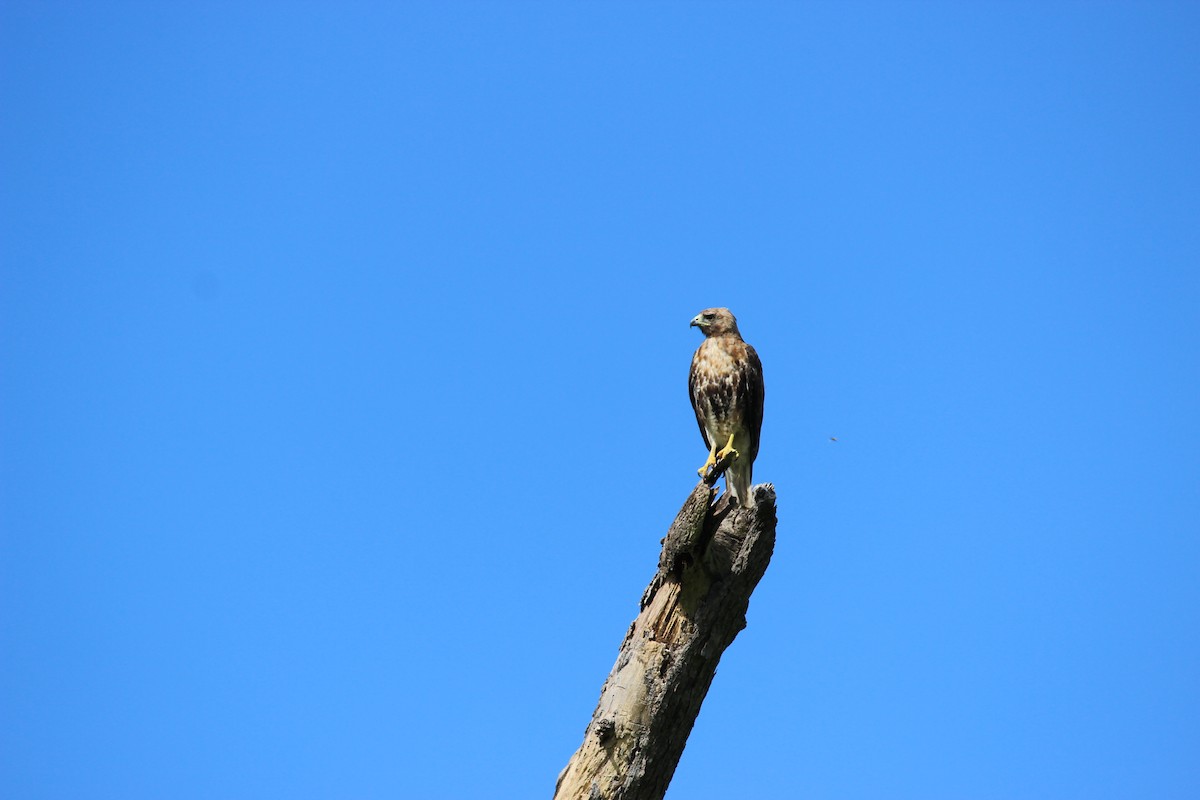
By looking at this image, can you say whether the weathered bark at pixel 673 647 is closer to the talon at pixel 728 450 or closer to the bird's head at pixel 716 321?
the talon at pixel 728 450

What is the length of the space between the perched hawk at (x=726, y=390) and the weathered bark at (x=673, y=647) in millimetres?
3369

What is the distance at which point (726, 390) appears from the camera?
31.7 ft

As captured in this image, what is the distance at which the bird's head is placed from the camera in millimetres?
10008

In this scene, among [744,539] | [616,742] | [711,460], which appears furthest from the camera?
[711,460]

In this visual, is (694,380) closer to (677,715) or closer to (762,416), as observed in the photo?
(762,416)

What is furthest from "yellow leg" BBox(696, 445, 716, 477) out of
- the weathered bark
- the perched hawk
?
the weathered bark

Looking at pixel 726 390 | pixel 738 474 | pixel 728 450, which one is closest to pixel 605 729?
pixel 728 450

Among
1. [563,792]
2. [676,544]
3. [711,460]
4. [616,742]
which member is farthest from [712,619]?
[711,460]

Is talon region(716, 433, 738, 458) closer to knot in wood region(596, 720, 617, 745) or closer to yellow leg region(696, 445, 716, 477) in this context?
yellow leg region(696, 445, 716, 477)

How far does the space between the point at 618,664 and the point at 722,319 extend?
15.9 ft

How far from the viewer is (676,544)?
5992 mm

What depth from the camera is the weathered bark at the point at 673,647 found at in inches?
222

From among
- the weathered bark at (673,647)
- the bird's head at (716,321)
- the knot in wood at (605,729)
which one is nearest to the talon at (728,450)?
the bird's head at (716,321)

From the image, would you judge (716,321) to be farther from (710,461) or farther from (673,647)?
(673,647)
